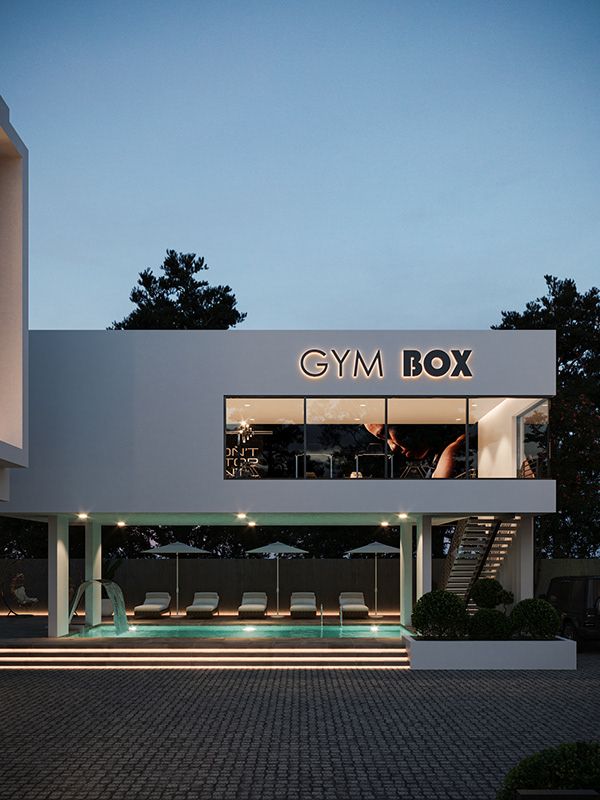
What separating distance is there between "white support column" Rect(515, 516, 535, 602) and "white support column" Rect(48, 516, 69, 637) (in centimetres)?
1053

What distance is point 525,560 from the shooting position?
2228cm

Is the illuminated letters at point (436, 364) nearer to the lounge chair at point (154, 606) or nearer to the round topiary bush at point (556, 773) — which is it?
the lounge chair at point (154, 606)

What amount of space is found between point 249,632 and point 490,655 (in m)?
6.22

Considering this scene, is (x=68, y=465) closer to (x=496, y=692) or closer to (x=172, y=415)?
(x=172, y=415)

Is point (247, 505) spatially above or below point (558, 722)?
above

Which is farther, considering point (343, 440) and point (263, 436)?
point (263, 436)

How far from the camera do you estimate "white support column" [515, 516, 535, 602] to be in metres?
A: 22.0

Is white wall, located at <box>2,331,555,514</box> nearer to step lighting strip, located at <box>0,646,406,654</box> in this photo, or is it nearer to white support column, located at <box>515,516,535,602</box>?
white support column, located at <box>515,516,535,602</box>

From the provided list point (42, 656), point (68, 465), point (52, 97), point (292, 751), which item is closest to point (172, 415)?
point (68, 465)

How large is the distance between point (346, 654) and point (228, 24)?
15.0 m

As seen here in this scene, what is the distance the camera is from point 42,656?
64.3 feet

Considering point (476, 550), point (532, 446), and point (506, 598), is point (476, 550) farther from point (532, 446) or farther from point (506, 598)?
point (532, 446)

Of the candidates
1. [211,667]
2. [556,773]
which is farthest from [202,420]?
[556,773]

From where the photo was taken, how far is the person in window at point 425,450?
21.1 meters
